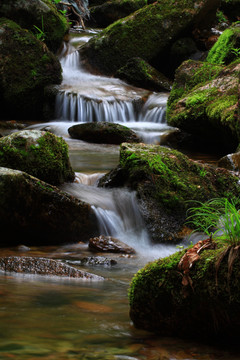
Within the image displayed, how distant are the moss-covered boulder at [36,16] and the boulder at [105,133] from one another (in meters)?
5.01

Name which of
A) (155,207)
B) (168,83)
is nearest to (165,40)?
(168,83)

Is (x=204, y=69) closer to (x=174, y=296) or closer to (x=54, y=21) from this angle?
(x=54, y=21)

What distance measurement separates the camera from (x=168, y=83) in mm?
14977

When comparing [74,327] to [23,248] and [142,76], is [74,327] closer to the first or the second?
[23,248]

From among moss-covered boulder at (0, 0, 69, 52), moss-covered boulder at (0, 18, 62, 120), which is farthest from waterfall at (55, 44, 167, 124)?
moss-covered boulder at (0, 0, 69, 52)

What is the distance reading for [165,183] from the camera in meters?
5.81

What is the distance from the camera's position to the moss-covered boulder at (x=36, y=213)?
4.82 metres

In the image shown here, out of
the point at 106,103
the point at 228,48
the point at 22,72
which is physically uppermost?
the point at 228,48

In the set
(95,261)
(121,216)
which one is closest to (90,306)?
(95,261)

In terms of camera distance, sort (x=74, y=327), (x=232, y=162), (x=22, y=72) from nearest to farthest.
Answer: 1. (x=74, y=327)
2. (x=232, y=162)
3. (x=22, y=72)

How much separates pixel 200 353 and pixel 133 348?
0.31m

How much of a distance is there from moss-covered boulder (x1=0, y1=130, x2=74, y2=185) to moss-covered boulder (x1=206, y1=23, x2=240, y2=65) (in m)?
6.81

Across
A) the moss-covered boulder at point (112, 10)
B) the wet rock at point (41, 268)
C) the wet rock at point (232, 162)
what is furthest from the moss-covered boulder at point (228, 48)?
the moss-covered boulder at point (112, 10)

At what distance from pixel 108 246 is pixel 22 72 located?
933cm
